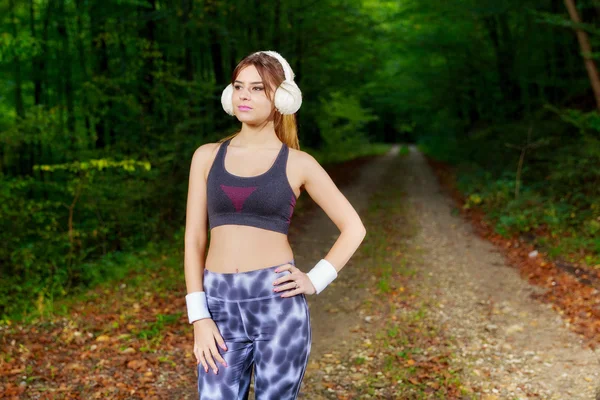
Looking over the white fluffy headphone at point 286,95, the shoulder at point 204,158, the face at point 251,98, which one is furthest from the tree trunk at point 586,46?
the shoulder at point 204,158

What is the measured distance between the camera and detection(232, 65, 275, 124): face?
2.14 m

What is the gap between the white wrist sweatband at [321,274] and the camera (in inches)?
84.0

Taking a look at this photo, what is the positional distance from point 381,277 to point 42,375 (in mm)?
4801

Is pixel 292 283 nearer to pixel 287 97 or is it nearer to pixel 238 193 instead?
pixel 238 193

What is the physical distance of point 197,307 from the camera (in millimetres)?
2107

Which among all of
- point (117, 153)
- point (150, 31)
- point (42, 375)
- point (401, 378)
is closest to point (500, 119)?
point (150, 31)

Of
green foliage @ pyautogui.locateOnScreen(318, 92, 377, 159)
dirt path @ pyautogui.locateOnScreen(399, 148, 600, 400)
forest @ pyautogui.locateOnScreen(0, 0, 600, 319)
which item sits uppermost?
forest @ pyautogui.locateOnScreen(0, 0, 600, 319)

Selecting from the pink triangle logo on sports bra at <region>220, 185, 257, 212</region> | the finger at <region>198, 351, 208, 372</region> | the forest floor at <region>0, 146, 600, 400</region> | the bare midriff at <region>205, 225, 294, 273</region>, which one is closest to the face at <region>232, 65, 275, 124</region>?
the pink triangle logo on sports bra at <region>220, 185, 257, 212</region>

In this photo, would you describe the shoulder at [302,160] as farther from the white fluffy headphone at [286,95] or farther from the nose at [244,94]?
the nose at [244,94]

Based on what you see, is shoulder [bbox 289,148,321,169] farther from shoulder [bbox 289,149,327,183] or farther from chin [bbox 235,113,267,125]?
chin [bbox 235,113,267,125]

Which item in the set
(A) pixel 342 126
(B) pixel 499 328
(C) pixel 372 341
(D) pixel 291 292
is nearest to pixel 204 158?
(D) pixel 291 292

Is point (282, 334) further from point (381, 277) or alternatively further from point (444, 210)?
point (444, 210)

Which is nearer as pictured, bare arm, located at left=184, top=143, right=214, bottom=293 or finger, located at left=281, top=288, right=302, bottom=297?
finger, located at left=281, top=288, right=302, bottom=297

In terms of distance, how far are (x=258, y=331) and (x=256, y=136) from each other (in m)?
0.81
